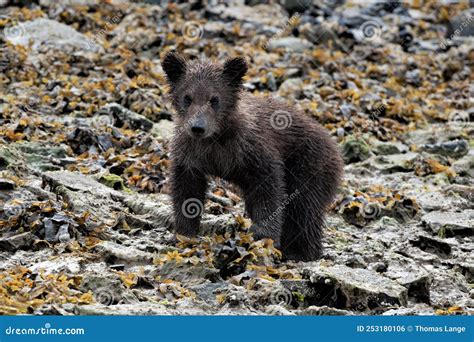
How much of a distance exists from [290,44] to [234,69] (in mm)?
9806

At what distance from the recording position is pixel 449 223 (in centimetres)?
1138

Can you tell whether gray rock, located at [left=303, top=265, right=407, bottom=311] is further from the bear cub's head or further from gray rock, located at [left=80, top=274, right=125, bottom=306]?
the bear cub's head

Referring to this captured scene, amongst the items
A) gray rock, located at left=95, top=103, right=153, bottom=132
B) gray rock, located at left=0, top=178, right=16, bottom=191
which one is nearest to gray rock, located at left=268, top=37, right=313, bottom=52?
gray rock, located at left=95, top=103, right=153, bottom=132

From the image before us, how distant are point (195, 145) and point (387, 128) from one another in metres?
6.97

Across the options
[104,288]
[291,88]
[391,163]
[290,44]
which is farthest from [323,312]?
[290,44]

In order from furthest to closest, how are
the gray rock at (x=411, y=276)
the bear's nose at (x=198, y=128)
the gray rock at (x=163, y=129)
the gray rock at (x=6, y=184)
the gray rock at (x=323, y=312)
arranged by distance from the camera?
the gray rock at (x=163, y=129) < the gray rock at (x=6, y=184) < the bear's nose at (x=198, y=128) < the gray rock at (x=411, y=276) < the gray rock at (x=323, y=312)

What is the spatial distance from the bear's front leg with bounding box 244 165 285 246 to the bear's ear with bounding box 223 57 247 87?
114 cm

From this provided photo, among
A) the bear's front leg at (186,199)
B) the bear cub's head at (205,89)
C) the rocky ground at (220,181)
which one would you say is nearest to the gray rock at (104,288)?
the rocky ground at (220,181)

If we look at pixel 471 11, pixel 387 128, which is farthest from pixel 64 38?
pixel 471 11

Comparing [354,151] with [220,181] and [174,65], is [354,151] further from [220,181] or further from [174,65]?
[174,65]

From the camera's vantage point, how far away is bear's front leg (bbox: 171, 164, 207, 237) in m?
9.73

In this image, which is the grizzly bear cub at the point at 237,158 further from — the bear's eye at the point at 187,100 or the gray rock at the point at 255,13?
the gray rock at the point at 255,13

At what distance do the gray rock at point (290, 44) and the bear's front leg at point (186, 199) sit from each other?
9.81 metres

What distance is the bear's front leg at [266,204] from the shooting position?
964cm
